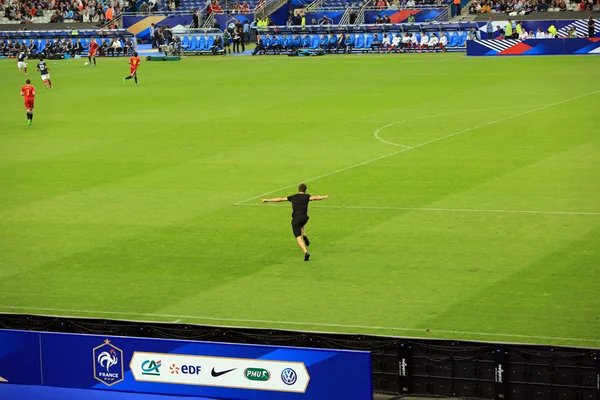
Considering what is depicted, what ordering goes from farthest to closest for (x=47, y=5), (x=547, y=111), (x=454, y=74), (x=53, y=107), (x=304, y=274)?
(x=47, y=5) → (x=454, y=74) → (x=53, y=107) → (x=547, y=111) → (x=304, y=274)

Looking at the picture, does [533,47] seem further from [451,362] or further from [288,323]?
[451,362]

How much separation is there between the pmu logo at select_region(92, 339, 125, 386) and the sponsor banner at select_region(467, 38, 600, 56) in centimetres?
5577

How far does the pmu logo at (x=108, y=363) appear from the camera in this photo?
15492 mm

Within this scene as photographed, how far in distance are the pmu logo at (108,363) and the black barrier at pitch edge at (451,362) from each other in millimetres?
571

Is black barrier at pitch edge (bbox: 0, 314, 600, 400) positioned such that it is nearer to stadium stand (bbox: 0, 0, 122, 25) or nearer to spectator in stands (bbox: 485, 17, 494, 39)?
spectator in stands (bbox: 485, 17, 494, 39)

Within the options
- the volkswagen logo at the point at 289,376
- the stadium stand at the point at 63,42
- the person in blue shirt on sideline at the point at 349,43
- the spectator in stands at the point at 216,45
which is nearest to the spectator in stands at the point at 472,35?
the person in blue shirt on sideline at the point at 349,43

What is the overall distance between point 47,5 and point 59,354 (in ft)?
312

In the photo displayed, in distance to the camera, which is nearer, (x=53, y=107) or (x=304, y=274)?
(x=304, y=274)

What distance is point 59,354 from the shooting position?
51.8 feet

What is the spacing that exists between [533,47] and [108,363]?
5771 centimetres

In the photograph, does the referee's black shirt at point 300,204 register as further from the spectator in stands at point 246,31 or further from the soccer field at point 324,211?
the spectator in stands at point 246,31

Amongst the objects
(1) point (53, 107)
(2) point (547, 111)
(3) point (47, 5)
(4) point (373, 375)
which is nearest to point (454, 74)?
(2) point (547, 111)

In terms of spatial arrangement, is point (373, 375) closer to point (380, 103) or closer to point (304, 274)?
point (304, 274)

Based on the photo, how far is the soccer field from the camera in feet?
64.2
